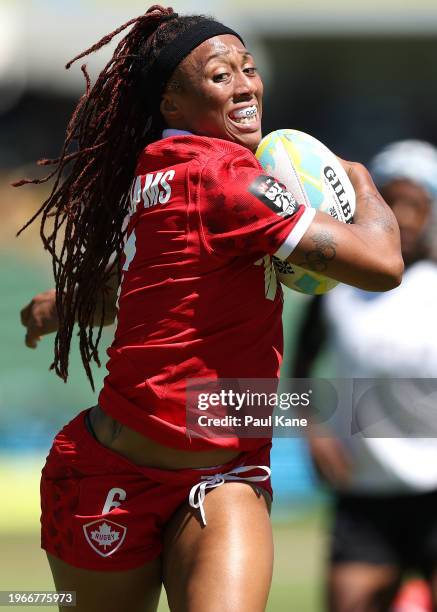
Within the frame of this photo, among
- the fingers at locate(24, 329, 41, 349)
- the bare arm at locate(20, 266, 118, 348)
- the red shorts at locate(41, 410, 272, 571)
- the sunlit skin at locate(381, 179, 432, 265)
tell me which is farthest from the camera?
the sunlit skin at locate(381, 179, 432, 265)

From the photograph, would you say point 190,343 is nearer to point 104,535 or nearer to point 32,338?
point 104,535

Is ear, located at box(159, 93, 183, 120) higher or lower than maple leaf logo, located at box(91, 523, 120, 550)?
higher

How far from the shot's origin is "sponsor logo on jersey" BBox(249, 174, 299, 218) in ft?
9.84

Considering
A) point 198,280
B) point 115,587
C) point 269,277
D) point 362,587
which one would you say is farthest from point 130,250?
point 362,587

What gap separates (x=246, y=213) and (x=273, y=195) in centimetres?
8

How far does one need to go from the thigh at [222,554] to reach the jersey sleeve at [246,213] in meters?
0.61

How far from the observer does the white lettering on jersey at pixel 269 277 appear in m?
3.19

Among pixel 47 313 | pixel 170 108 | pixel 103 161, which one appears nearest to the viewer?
pixel 170 108

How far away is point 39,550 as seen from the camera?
678cm

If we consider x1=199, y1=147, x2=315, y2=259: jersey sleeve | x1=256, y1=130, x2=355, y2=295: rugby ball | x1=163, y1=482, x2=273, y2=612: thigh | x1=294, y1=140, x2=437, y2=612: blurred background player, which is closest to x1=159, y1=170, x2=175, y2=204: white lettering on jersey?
x1=199, y1=147, x2=315, y2=259: jersey sleeve

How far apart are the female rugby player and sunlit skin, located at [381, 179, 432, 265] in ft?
4.43

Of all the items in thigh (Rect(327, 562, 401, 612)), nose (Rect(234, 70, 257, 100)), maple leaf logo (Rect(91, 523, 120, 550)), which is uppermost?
nose (Rect(234, 70, 257, 100))

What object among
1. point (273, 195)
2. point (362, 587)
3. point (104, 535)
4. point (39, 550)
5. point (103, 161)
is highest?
point (273, 195)

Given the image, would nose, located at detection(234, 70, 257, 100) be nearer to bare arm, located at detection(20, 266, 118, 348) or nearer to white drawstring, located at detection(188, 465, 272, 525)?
bare arm, located at detection(20, 266, 118, 348)
